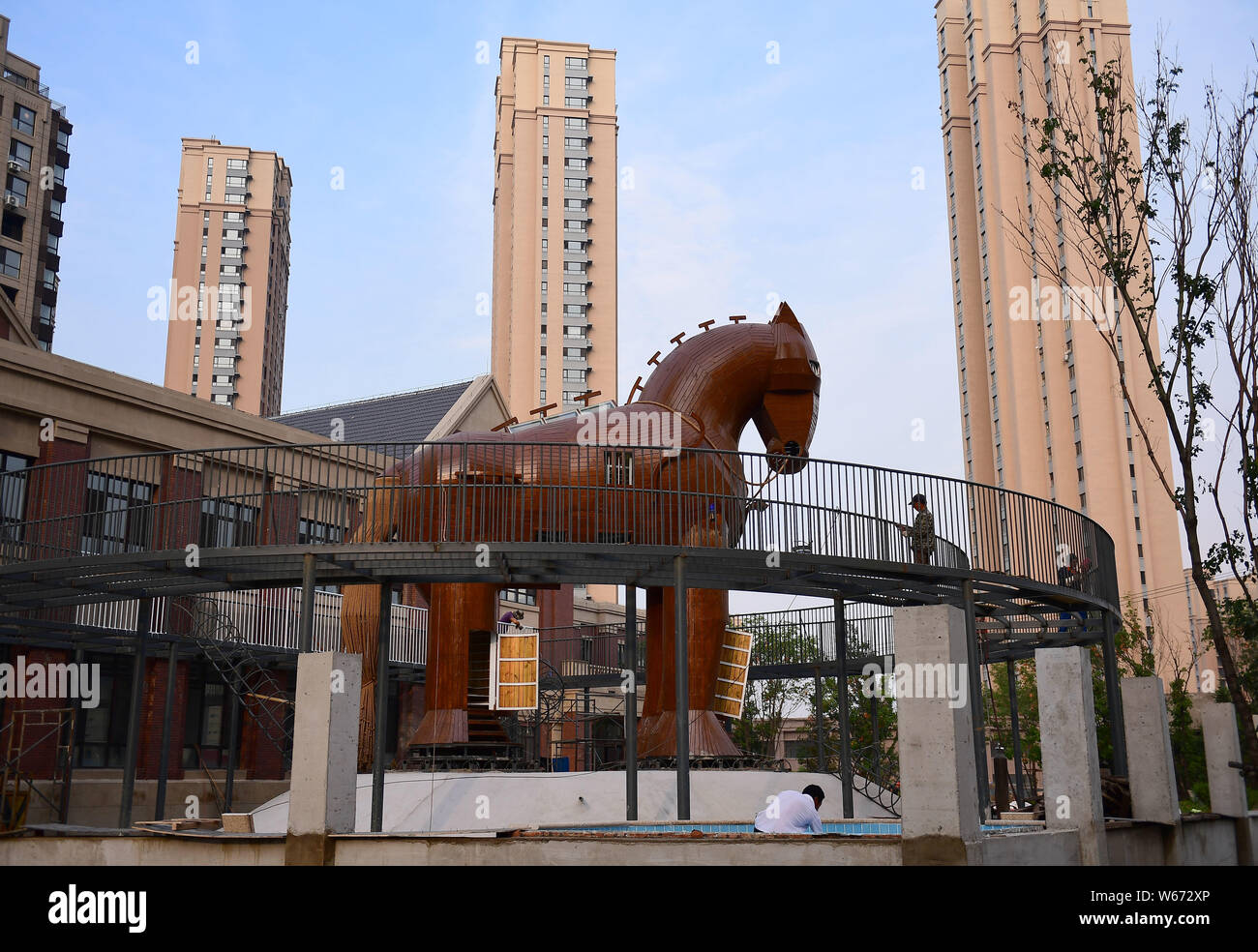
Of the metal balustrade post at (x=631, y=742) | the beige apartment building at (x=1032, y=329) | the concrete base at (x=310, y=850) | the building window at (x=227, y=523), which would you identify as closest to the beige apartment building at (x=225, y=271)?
the beige apartment building at (x=1032, y=329)

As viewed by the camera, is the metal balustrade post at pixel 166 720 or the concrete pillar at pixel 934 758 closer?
the concrete pillar at pixel 934 758

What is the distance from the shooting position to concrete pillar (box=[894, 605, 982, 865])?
32.0 ft

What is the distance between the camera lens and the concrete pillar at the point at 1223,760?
18.2 m

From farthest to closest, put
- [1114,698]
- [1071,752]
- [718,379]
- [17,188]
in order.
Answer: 1. [17,188]
2. [718,379]
3. [1114,698]
4. [1071,752]

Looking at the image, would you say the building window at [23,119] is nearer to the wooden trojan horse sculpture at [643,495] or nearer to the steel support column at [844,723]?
the wooden trojan horse sculpture at [643,495]

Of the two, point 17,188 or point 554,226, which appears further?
point 554,226

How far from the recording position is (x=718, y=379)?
2047 cm

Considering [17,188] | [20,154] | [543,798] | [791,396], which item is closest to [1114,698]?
[791,396]

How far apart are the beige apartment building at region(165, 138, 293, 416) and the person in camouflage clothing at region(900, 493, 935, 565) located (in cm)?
11779

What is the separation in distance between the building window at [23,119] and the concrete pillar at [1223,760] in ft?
248

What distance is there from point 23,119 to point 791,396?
69.1m

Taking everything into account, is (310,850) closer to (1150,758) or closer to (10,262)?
(1150,758)

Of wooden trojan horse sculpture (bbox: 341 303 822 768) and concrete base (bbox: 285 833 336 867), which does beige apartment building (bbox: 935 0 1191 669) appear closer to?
wooden trojan horse sculpture (bbox: 341 303 822 768)

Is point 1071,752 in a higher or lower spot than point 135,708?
lower
